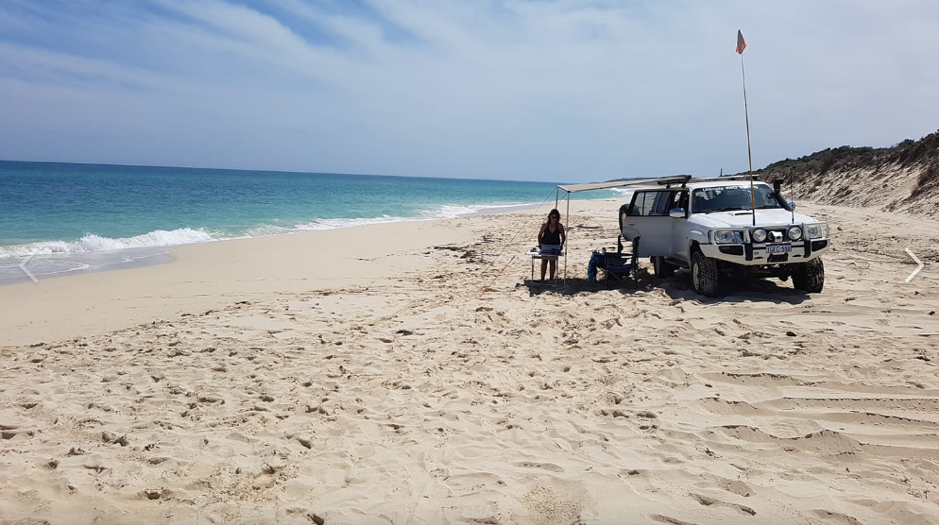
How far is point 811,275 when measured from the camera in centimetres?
810

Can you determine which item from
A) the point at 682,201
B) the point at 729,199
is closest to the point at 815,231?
the point at 729,199

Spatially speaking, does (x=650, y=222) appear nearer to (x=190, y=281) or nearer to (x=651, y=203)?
(x=651, y=203)

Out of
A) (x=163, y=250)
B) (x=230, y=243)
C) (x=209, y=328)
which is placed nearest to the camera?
(x=209, y=328)

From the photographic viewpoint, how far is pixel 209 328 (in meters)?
7.36

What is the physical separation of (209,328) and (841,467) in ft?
22.7

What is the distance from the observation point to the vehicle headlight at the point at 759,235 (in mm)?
7852

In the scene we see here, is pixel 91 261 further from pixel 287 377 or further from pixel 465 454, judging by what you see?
pixel 465 454

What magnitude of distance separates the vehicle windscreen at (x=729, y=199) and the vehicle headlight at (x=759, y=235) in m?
1.09

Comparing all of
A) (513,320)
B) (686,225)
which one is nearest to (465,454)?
(513,320)

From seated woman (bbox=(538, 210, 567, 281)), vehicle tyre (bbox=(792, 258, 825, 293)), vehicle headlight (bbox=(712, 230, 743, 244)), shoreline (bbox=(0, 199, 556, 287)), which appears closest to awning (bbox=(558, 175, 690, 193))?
seated woman (bbox=(538, 210, 567, 281))

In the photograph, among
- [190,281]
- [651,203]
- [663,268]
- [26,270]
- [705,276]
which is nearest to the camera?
[705,276]

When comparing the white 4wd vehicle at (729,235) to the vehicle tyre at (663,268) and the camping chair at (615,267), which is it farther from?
the camping chair at (615,267)

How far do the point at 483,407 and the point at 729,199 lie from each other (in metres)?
6.21

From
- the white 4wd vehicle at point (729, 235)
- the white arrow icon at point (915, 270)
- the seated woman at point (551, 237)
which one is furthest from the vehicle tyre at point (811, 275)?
the seated woman at point (551, 237)
